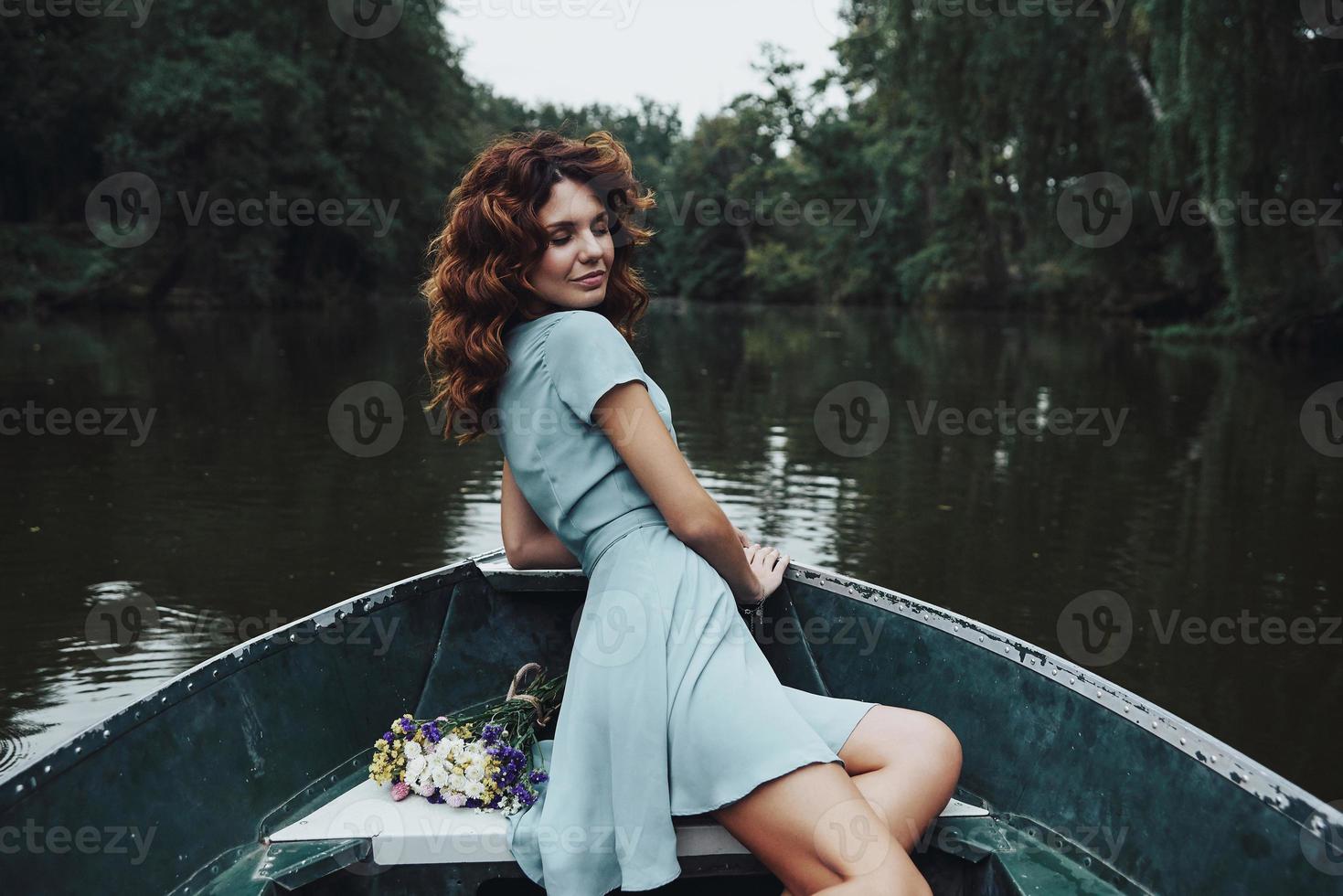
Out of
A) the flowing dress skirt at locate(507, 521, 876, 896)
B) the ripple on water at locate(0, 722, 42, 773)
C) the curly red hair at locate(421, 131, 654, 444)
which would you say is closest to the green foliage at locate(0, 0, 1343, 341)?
the curly red hair at locate(421, 131, 654, 444)

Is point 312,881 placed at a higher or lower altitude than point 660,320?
lower

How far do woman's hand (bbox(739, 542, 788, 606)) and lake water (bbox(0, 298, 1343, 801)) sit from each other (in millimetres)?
2307

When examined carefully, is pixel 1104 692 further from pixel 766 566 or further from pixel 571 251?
pixel 571 251

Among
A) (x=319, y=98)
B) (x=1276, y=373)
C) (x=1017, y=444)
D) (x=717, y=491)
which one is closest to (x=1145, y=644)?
(x=717, y=491)

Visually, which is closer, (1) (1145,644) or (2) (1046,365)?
(1) (1145,644)

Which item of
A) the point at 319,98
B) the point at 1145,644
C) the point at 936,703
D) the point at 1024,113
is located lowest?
the point at 1145,644

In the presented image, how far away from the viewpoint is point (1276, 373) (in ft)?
51.3

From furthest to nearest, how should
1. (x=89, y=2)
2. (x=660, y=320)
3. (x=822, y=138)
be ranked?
(x=822, y=138)
(x=660, y=320)
(x=89, y=2)

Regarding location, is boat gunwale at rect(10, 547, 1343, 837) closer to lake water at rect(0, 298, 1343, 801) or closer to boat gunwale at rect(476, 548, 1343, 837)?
boat gunwale at rect(476, 548, 1343, 837)

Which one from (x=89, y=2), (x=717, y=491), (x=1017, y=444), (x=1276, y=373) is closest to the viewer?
(x=717, y=491)

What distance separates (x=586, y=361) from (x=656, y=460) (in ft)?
0.70

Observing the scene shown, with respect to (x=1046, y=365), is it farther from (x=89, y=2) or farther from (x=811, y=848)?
(x=89, y=2)

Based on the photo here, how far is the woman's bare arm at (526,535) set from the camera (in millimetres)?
2471

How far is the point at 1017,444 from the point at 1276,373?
7.77 meters
